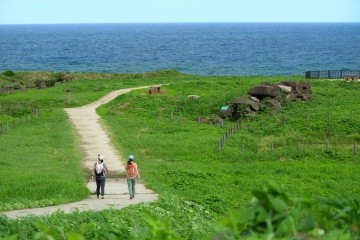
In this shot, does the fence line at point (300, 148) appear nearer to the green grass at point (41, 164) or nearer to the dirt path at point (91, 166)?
the dirt path at point (91, 166)

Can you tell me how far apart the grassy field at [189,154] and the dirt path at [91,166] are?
0.51 m

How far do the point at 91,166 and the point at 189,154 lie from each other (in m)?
5.69

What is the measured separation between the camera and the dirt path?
68.0 ft

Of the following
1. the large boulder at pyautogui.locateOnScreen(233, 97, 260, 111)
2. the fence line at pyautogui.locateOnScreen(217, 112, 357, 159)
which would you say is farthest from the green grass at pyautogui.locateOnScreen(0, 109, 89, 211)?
the large boulder at pyautogui.locateOnScreen(233, 97, 260, 111)

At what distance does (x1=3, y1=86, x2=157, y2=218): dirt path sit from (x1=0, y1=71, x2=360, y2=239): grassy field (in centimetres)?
51

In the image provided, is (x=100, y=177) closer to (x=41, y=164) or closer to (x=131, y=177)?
Result: (x=131, y=177)

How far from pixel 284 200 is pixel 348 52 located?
16166cm

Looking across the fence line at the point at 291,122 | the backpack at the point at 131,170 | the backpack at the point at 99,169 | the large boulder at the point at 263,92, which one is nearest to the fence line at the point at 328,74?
the large boulder at the point at 263,92

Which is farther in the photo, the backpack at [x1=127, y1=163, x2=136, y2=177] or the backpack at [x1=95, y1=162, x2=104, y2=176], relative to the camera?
the backpack at [x1=95, y1=162, x2=104, y2=176]

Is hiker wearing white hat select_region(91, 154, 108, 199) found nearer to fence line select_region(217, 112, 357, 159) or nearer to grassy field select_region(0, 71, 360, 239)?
grassy field select_region(0, 71, 360, 239)

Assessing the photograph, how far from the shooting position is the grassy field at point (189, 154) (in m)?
19.9

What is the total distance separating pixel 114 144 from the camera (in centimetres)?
3375

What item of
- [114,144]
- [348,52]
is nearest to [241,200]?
[114,144]

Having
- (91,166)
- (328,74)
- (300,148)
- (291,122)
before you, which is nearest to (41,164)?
(91,166)
